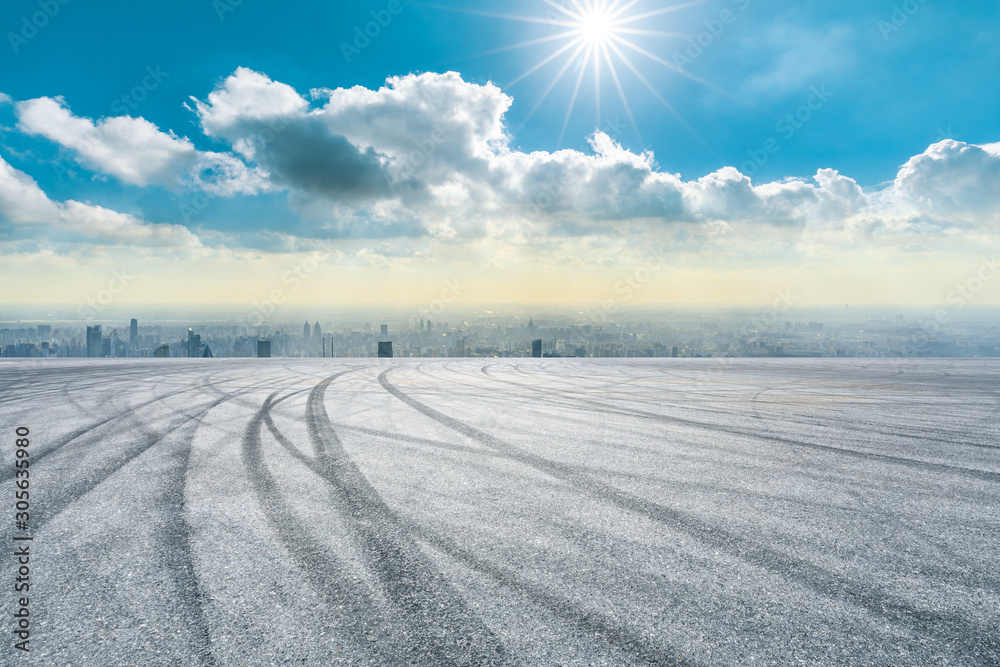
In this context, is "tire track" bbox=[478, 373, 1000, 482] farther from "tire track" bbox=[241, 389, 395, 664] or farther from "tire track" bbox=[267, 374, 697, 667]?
"tire track" bbox=[241, 389, 395, 664]

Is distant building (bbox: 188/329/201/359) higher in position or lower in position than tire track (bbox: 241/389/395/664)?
higher

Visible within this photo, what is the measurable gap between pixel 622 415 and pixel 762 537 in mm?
5639

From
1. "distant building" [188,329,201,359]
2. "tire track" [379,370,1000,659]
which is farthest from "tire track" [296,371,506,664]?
"distant building" [188,329,201,359]

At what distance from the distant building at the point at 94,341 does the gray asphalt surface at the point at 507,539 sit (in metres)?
34.7

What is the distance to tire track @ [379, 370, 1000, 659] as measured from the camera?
2912mm

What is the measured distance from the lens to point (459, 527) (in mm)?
4359

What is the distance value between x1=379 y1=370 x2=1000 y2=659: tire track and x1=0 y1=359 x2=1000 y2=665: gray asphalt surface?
0.08 feet

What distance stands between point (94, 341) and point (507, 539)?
155 feet

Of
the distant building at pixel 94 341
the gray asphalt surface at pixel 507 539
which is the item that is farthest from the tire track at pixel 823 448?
the distant building at pixel 94 341

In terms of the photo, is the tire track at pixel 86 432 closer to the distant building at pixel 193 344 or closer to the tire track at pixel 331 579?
the tire track at pixel 331 579

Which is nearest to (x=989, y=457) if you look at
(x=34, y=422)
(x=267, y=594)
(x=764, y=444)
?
(x=764, y=444)

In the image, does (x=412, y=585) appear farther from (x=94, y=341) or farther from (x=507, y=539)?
(x=94, y=341)

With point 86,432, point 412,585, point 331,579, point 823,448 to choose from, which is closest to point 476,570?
point 412,585

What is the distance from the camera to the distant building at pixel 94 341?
118 ft
